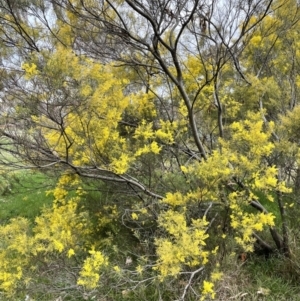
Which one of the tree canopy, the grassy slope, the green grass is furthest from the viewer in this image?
the green grass

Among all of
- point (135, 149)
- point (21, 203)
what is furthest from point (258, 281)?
point (21, 203)

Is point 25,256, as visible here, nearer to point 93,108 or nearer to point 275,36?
point 93,108

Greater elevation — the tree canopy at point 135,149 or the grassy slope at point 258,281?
the tree canopy at point 135,149

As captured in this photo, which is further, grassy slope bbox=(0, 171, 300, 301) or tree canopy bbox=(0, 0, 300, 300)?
grassy slope bbox=(0, 171, 300, 301)

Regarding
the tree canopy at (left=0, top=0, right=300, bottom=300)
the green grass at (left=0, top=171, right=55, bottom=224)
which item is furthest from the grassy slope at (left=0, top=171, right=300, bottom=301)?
the green grass at (left=0, top=171, right=55, bottom=224)

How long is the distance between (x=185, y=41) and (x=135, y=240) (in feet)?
9.45

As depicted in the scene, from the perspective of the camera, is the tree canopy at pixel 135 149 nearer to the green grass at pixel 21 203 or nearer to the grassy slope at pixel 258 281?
the grassy slope at pixel 258 281

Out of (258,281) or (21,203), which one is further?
(21,203)

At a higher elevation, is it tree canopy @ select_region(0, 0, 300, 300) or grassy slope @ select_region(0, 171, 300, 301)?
tree canopy @ select_region(0, 0, 300, 300)

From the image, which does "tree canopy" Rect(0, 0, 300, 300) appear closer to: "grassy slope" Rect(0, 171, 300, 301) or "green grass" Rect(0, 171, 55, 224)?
"grassy slope" Rect(0, 171, 300, 301)

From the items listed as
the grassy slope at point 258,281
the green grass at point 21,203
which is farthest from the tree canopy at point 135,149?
the green grass at point 21,203

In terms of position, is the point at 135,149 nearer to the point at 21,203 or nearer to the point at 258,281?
the point at 258,281

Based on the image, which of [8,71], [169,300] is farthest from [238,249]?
[8,71]

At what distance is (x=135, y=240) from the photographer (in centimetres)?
520
